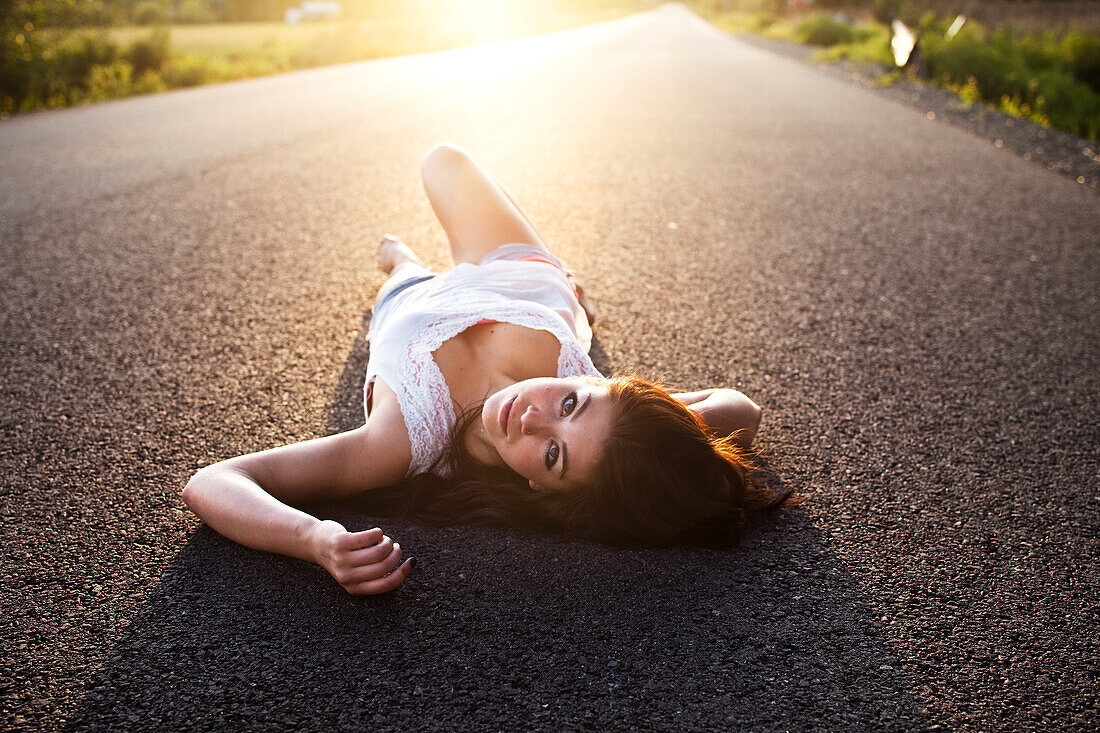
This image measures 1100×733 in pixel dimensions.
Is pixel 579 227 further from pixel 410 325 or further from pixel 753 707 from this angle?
pixel 753 707

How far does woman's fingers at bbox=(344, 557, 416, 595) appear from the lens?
1720mm

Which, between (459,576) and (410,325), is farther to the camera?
(410,325)

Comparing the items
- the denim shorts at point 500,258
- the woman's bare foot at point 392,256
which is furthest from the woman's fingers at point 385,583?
the woman's bare foot at point 392,256

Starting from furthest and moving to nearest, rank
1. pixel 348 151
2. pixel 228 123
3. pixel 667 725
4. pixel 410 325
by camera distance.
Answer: pixel 228 123, pixel 348 151, pixel 410 325, pixel 667 725

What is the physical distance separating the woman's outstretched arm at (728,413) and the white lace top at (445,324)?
1.13 ft

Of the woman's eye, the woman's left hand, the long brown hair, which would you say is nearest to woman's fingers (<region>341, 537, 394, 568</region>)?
the woman's left hand

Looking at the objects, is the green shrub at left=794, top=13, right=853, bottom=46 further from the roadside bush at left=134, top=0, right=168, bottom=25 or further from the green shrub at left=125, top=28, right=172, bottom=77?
the roadside bush at left=134, top=0, right=168, bottom=25

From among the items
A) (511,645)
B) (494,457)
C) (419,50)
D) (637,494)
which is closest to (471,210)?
(494,457)

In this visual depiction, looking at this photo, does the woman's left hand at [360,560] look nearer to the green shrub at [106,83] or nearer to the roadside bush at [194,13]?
the green shrub at [106,83]

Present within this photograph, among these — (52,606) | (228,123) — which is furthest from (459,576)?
(228,123)

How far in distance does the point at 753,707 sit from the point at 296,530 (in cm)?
107

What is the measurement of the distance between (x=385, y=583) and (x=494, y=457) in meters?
0.54

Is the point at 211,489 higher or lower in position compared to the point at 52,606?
higher

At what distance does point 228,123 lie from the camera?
7.83m
